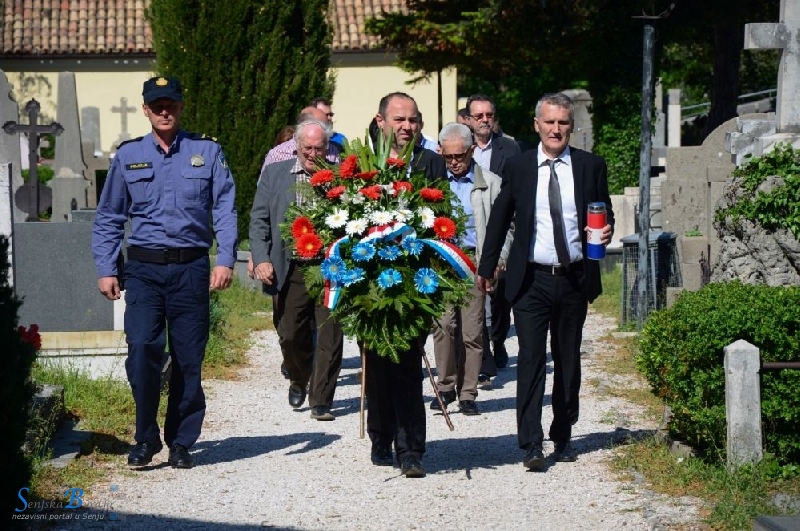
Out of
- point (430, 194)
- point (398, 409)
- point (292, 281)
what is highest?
point (430, 194)

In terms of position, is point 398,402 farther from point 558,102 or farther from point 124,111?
point 124,111

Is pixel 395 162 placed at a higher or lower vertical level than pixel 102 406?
higher

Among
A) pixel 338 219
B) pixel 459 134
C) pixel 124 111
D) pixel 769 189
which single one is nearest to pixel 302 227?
pixel 338 219

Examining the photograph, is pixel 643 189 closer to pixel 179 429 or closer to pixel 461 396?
pixel 461 396

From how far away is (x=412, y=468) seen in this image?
759 cm

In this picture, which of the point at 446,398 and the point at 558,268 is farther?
the point at 446,398

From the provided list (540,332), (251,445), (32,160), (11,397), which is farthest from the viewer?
(32,160)

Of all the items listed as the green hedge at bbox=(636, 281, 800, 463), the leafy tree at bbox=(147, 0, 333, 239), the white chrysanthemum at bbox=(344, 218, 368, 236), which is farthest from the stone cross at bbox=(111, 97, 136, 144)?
the green hedge at bbox=(636, 281, 800, 463)

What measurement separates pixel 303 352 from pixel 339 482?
241 centimetres

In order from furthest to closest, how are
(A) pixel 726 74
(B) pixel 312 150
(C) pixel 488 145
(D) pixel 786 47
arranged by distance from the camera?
1. (A) pixel 726 74
2. (C) pixel 488 145
3. (D) pixel 786 47
4. (B) pixel 312 150

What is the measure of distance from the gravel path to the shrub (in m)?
0.61

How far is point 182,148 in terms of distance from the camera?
26.1 ft

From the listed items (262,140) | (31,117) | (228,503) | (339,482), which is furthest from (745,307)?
(31,117)

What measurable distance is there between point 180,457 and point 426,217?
201 centimetres
